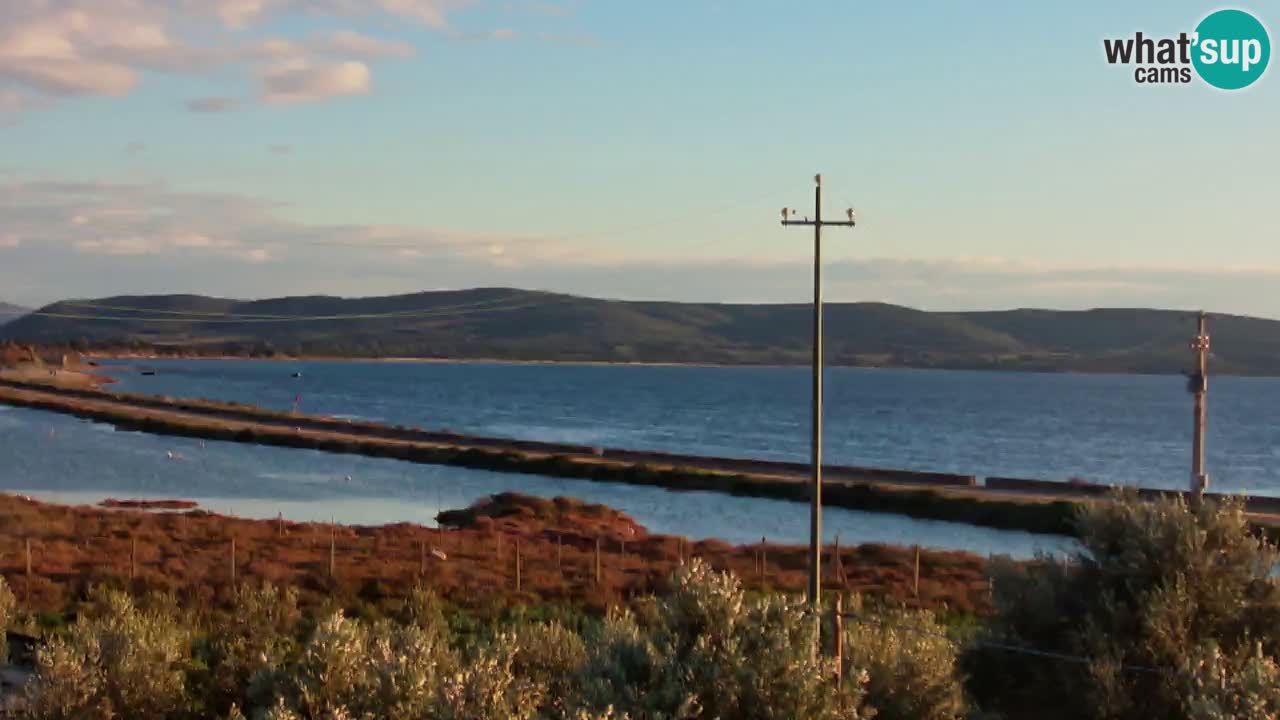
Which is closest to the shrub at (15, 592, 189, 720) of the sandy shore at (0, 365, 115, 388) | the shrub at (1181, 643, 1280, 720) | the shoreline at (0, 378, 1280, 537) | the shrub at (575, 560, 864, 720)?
the shrub at (575, 560, 864, 720)

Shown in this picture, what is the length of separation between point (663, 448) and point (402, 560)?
2787 inches

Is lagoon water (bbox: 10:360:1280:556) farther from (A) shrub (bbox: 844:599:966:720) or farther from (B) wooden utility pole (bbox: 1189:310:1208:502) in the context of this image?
(A) shrub (bbox: 844:599:966:720)

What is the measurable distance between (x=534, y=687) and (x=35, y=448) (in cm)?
8445

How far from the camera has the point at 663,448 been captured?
356 feet

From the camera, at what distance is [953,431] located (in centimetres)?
14025

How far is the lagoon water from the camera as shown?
204 feet

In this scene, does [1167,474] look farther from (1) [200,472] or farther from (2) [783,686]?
(2) [783,686]

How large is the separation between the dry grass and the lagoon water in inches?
267

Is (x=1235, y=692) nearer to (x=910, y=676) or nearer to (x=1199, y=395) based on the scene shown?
(x=910, y=676)

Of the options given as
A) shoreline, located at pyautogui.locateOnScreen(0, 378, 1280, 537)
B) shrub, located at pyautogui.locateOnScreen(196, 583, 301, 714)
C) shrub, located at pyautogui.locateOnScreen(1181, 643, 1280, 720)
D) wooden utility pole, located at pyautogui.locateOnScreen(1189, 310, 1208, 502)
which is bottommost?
shoreline, located at pyautogui.locateOnScreen(0, 378, 1280, 537)

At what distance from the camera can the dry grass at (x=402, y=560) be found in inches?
1257

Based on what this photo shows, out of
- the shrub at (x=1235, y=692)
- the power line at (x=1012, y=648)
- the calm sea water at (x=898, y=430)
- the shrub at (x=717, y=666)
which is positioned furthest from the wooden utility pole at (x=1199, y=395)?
the calm sea water at (x=898, y=430)

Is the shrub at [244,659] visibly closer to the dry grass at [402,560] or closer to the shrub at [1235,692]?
the dry grass at [402,560]

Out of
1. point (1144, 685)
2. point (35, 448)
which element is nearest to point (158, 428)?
point (35, 448)
